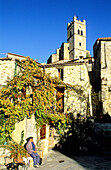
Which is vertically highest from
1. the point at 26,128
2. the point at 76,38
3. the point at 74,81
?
the point at 76,38

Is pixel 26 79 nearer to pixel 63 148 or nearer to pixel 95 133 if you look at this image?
pixel 63 148

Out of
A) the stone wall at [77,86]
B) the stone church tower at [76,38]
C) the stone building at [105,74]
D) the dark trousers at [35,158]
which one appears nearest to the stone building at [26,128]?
the dark trousers at [35,158]

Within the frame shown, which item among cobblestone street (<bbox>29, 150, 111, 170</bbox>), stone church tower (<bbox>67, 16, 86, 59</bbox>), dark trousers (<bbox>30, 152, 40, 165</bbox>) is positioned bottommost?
cobblestone street (<bbox>29, 150, 111, 170</bbox>)

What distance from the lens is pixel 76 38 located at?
45.6 metres

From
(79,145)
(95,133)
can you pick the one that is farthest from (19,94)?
(95,133)

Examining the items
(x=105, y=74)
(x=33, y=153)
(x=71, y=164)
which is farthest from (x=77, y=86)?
(x=33, y=153)

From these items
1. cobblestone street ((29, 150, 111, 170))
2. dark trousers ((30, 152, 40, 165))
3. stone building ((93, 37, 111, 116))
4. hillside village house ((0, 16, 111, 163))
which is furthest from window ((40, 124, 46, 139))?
stone building ((93, 37, 111, 116))

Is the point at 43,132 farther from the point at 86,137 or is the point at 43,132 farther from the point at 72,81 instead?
the point at 72,81

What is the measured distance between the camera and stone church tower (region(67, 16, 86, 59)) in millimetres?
44031

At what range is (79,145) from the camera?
11023mm

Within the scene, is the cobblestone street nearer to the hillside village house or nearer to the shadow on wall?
the hillside village house

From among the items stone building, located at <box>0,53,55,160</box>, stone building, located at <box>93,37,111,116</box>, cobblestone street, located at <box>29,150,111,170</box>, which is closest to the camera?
cobblestone street, located at <box>29,150,111,170</box>

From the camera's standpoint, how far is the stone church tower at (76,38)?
44031mm

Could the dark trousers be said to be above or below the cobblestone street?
above
